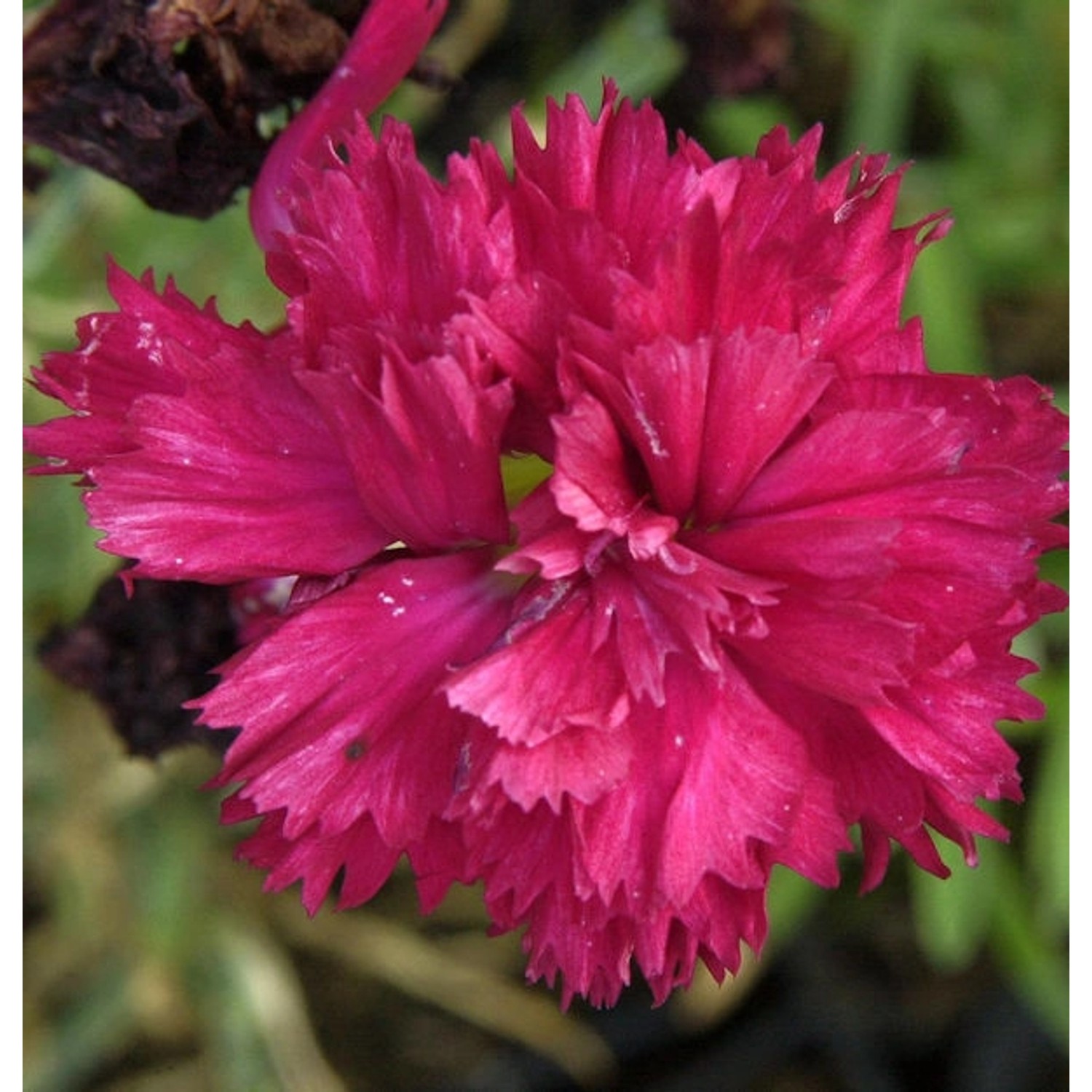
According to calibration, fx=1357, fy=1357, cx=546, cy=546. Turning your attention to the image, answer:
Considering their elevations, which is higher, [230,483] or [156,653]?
[230,483]

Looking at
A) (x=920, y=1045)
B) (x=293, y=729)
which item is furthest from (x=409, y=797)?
(x=920, y=1045)

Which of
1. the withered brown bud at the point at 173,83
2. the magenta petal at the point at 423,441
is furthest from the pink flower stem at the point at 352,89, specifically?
the magenta petal at the point at 423,441

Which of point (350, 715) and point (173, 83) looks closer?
point (350, 715)

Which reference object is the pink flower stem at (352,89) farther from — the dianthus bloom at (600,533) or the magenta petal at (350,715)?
the magenta petal at (350,715)

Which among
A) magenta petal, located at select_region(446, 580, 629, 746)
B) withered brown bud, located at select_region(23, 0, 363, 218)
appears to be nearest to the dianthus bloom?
magenta petal, located at select_region(446, 580, 629, 746)

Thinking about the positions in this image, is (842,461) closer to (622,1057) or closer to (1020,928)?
(1020,928)

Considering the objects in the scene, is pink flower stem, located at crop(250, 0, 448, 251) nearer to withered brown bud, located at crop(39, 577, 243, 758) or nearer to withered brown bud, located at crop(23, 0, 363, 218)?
withered brown bud, located at crop(23, 0, 363, 218)

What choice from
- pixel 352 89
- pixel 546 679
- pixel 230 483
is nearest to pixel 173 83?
pixel 352 89

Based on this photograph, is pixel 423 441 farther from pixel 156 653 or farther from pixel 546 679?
pixel 156 653
